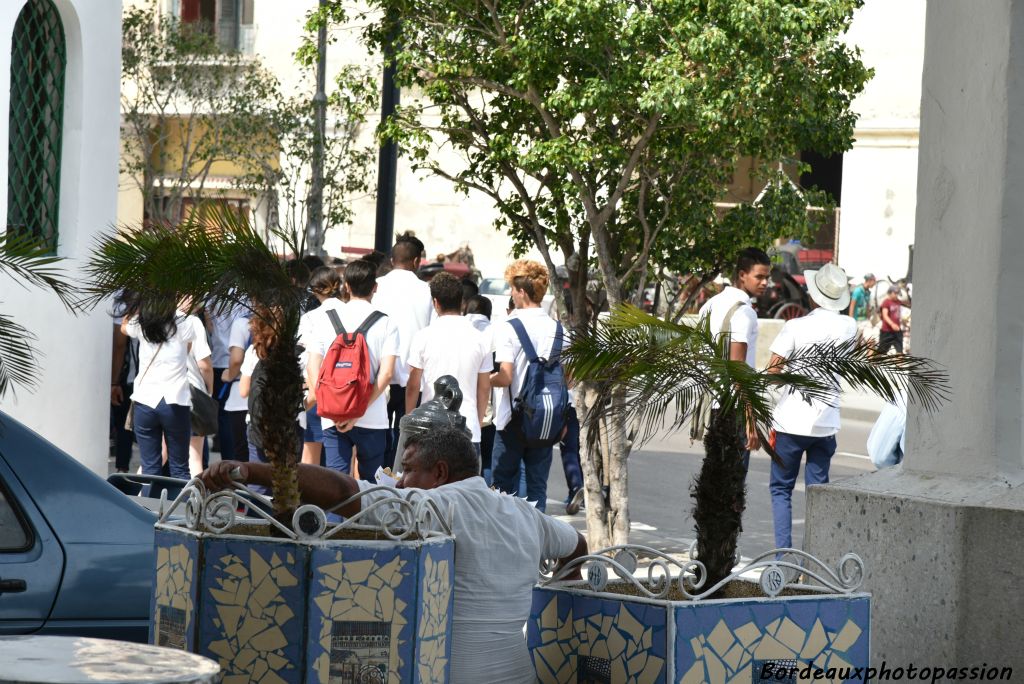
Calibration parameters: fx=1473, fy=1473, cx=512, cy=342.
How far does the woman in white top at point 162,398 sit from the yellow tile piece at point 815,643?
615 centimetres

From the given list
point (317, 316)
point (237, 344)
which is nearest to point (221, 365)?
point (237, 344)

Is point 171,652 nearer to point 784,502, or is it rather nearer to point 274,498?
point 274,498

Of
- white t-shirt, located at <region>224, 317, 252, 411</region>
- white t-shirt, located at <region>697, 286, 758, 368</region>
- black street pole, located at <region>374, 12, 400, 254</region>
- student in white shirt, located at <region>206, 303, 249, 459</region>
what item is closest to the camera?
white t-shirt, located at <region>697, 286, 758, 368</region>

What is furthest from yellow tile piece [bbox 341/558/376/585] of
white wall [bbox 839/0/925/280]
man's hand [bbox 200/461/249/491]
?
white wall [bbox 839/0/925/280]

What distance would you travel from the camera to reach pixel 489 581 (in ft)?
14.8

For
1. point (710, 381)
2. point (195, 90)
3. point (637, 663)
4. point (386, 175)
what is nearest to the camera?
point (637, 663)

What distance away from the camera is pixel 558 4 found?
324 inches

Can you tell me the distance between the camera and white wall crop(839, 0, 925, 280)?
32.8m

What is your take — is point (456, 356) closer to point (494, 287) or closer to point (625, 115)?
point (625, 115)

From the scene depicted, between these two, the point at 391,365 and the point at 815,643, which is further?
the point at 391,365

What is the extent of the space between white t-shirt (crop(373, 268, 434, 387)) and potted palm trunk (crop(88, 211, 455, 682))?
5.77 metres

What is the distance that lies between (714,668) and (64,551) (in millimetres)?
2072

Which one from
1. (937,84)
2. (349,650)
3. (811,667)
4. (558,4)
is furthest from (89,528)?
(558,4)

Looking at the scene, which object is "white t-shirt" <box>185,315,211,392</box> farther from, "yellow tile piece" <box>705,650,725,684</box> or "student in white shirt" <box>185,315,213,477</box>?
"yellow tile piece" <box>705,650,725,684</box>
